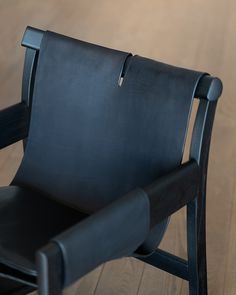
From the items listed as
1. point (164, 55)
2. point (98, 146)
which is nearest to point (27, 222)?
point (98, 146)

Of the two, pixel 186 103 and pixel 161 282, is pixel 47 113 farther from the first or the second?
pixel 161 282

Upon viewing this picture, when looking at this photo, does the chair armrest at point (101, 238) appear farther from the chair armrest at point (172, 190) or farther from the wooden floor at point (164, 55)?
the wooden floor at point (164, 55)

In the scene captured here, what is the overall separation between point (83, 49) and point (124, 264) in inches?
28.2

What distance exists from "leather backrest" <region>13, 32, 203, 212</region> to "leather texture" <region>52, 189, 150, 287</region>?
0.28 m

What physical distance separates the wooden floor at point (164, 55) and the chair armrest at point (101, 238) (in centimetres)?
66

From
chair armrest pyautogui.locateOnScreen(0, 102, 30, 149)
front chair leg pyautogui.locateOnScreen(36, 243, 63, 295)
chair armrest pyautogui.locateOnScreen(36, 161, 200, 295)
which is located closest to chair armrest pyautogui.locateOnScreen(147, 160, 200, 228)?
chair armrest pyautogui.locateOnScreen(36, 161, 200, 295)

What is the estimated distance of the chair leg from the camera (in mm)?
1264

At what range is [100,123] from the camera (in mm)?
1391

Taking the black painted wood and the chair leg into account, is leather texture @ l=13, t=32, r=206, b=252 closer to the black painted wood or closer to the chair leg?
the chair leg

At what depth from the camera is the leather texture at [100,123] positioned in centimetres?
128

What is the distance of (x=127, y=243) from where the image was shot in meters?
1.02

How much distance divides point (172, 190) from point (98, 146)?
1.08 ft

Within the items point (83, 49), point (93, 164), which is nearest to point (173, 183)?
point (93, 164)

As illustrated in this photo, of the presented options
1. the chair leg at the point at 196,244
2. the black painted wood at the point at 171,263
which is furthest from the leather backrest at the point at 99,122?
the black painted wood at the point at 171,263
